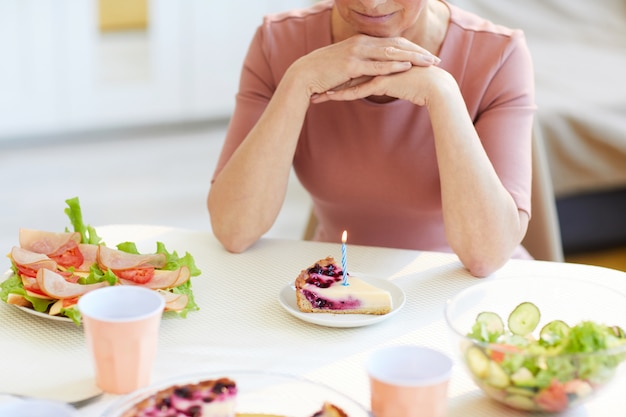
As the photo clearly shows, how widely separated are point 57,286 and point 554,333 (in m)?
0.60

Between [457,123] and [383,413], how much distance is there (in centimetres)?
69

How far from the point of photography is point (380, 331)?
1176 mm

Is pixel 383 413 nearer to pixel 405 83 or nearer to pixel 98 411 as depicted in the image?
pixel 98 411

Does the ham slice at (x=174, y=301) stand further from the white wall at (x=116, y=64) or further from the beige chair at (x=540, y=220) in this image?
the white wall at (x=116, y=64)

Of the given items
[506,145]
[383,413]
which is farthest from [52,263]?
[506,145]

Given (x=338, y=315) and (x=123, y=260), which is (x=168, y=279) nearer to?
(x=123, y=260)

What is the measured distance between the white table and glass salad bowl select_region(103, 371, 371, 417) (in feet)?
0.31

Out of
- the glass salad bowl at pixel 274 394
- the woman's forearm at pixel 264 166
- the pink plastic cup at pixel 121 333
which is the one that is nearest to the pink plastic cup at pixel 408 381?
the glass salad bowl at pixel 274 394

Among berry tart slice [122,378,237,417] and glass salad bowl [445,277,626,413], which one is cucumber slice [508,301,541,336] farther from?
berry tart slice [122,378,237,417]

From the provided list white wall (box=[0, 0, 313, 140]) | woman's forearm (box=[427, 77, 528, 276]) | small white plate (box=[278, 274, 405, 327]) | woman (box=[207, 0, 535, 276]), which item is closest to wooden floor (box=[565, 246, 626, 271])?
woman (box=[207, 0, 535, 276])

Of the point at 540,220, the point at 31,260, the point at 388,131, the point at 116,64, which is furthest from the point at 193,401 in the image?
the point at 116,64

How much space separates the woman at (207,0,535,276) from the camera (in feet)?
4.81

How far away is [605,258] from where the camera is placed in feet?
10.4

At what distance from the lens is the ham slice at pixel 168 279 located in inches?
47.7
